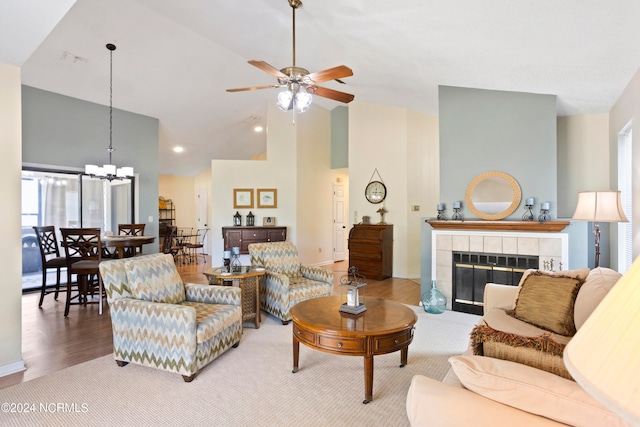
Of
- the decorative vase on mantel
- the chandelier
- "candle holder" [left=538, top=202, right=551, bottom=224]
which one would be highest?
the chandelier

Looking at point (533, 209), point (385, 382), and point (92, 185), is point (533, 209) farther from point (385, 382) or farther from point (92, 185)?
point (92, 185)

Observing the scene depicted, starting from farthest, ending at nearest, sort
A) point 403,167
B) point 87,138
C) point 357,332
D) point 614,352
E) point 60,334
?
point 403,167
point 87,138
point 60,334
point 357,332
point 614,352

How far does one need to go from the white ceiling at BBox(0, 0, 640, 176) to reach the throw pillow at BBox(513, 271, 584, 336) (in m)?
1.81

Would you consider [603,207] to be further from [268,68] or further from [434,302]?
[268,68]

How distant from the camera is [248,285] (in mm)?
4008

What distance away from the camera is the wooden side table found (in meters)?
3.87

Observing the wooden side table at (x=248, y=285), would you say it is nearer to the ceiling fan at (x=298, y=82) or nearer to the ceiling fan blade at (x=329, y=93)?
the ceiling fan at (x=298, y=82)

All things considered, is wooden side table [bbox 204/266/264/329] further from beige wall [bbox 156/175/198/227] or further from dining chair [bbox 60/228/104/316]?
beige wall [bbox 156/175/198/227]

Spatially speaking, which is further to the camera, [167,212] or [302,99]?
[167,212]

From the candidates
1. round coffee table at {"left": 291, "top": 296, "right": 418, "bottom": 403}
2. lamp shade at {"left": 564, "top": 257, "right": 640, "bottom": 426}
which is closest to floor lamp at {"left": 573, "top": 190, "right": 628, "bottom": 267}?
round coffee table at {"left": 291, "top": 296, "right": 418, "bottom": 403}

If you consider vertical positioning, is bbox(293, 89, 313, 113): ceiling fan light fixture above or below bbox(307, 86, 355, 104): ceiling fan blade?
below

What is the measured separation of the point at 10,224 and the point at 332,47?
11.9 ft

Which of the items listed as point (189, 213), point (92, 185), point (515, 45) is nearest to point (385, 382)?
point (515, 45)

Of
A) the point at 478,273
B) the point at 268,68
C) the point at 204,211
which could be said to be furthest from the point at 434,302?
the point at 204,211
